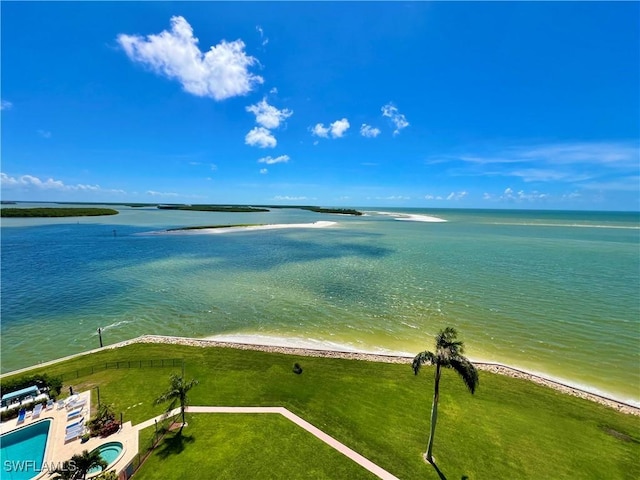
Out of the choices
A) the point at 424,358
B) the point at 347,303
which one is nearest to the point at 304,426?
the point at 424,358

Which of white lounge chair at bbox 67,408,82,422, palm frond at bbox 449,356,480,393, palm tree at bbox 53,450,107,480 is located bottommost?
white lounge chair at bbox 67,408,82,422

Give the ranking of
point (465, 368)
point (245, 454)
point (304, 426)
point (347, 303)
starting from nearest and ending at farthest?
point (465, 368)
point (245, 454)
point (304, 426)
point (347, 303)

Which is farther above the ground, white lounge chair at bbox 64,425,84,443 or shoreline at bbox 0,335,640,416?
white lounge chair at bbox 64,425,84,443

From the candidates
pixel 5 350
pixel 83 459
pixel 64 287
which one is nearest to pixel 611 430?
pixel 83 459

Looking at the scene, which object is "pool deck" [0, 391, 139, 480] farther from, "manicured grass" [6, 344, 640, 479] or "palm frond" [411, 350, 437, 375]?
"palm frond" [411, 350, 437, 375]

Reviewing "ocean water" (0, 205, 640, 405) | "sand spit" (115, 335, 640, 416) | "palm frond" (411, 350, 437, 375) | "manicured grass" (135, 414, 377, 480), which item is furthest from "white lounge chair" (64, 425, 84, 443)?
"palm frond" (411, 350, 437, 375)

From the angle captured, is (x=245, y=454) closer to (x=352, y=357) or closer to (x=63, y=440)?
(x=63, y=440)
